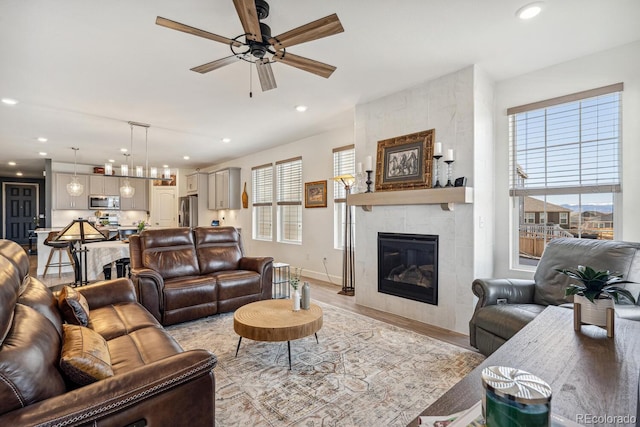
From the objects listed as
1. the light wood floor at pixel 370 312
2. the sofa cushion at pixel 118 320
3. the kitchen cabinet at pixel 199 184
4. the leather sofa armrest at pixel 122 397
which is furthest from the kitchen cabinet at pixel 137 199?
the leather sofa armrest at pixel 122 397

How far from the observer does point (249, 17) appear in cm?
183

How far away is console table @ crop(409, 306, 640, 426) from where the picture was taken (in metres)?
0.99

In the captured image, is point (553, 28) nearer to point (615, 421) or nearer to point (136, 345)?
point (615, 421)

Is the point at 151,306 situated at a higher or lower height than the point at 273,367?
higher

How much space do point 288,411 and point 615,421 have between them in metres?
1.62

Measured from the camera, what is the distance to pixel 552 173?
322 cm

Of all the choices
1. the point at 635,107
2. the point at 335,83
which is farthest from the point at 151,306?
the point at 635,107

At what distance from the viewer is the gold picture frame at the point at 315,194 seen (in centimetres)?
569

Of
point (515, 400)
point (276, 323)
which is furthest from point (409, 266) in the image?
point (515, 400)

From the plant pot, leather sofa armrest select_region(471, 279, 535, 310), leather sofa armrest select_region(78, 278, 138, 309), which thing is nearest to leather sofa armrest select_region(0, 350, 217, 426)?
leather sofa armrest select_region(78, 278, 138, 309)

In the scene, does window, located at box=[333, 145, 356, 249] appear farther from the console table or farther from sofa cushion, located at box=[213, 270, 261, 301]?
the console table

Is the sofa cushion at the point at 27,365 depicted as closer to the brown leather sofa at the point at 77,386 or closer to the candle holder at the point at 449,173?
the brown leather sofa at the point at 77,386

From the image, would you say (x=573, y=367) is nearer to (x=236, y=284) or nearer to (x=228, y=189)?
(x=236, y=284)

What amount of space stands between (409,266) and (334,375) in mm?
1804
